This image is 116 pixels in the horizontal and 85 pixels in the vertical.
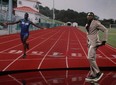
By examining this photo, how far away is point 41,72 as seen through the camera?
13.3 metres

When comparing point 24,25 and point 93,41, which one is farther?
point 24,25

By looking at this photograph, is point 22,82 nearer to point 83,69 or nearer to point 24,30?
point 83,69

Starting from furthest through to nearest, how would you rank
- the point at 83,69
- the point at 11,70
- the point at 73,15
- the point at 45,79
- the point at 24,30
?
the point at 73,15
the point at 24,30
the point at 83,69
the point at 11,70
the point at 45,79

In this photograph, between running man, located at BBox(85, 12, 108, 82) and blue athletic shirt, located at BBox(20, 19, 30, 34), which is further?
blue athletic shirt, located at BBox(20, 19, 30, 34)

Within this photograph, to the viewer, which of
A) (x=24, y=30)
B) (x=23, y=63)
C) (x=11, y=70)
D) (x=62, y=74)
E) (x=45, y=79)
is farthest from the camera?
(x=24, y=30)

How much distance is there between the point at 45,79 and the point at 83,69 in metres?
3.38

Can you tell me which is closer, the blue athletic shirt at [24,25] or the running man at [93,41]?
the running man at [93,41]

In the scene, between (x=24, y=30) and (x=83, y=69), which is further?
(x=24, y=30)

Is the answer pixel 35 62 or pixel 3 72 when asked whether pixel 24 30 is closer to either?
pixel 35 62

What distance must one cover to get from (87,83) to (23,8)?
3567 inches

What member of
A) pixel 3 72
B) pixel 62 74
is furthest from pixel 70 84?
pixel 3 72

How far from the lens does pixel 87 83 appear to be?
34.8 feet

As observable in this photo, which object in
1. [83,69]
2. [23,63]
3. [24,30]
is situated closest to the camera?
[83,69]

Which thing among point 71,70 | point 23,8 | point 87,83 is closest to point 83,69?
point 71,70
